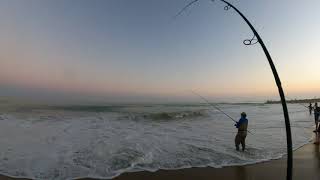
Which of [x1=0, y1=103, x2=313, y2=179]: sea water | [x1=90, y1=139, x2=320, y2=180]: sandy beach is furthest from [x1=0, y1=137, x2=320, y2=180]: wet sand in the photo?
[x1=0, y1=103, x2=313, y2=179]: sea water

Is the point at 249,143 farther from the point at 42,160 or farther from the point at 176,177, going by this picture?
the point at 42,160

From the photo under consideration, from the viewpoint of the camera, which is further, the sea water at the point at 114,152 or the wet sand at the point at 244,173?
the sea water at the point at 114,152

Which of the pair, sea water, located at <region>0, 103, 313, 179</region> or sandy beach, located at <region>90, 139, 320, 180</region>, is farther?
sea water, located at <region>0, 103, 313, 179</region>

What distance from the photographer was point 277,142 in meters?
13.1

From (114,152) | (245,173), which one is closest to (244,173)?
(245,173)

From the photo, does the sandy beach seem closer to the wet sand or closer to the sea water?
the wet sand

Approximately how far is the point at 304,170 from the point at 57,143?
8.46 meters

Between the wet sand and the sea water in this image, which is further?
the sea water

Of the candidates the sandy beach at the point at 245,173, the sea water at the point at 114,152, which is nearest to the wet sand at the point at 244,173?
the sandy beach at the point at 245,173

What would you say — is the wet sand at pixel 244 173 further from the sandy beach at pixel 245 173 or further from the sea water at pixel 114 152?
the sea water at pixel 114 152

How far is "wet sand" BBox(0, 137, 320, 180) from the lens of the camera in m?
7.84

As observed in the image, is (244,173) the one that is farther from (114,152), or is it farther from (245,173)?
(114,152)

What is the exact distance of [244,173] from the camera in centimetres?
824

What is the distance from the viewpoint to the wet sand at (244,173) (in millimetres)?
7844
